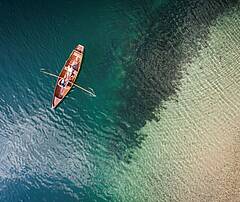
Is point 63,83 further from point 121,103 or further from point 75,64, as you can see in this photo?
point 121,103

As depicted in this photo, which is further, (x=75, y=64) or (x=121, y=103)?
(x=75, y=64)

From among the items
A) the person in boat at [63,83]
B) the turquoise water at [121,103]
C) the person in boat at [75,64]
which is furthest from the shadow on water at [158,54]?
the person in boat at [63,83]

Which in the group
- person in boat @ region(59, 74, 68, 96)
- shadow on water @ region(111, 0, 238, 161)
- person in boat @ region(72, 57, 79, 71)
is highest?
shadow on water @ region(111, 0, 238, 161)

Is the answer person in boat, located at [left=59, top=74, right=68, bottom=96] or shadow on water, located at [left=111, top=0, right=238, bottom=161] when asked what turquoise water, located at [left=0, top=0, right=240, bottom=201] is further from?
person in boat, located at [left=59, top=74, right=68, bottom=96]

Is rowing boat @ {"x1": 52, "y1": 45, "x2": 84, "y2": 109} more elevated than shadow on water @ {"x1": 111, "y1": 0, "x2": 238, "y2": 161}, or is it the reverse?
shadow on water @ {"x1": 111, "y1": 0, "x2": 238, "y2": 161}

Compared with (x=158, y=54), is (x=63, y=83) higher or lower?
lower

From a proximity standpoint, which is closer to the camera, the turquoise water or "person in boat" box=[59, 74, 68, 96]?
the turquoise water

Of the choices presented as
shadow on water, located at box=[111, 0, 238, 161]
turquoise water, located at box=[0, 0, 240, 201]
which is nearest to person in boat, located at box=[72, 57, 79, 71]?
turquoise water, located at box=[0, 0, 240, 201]

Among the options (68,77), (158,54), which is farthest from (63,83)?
(158,54)
